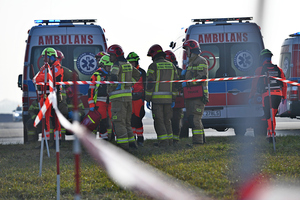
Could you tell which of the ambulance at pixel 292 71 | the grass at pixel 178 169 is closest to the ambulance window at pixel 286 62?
the ambulance at pixel 292 71

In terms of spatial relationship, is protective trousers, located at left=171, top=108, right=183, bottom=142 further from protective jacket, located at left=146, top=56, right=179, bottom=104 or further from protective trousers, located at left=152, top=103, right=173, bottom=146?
protective jacket, located at left=146, top=56, right=179, bottom=104

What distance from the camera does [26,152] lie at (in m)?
9.48

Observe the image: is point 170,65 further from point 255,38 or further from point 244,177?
point 244,177

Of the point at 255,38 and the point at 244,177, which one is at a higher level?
the point at 255,38

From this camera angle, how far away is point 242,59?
11.0 meters

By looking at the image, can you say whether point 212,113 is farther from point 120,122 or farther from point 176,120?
point 120,122

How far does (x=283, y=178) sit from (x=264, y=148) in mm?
3026

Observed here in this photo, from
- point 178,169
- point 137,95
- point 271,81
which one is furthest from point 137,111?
point 178,169

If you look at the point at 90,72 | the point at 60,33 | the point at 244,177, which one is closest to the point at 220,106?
the point at 90,72

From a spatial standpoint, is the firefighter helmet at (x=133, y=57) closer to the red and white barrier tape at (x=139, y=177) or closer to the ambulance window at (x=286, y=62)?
the red and white barrier tape at (x=139, y=177)

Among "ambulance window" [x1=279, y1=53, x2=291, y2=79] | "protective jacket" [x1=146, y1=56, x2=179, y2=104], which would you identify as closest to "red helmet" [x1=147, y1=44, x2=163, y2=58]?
"protective jacket" [x1=146, y1=56, x2=179, y2=104]

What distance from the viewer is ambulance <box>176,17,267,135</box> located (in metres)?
10.8

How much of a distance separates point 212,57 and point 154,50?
193 centimetres

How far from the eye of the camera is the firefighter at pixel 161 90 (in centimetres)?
934
